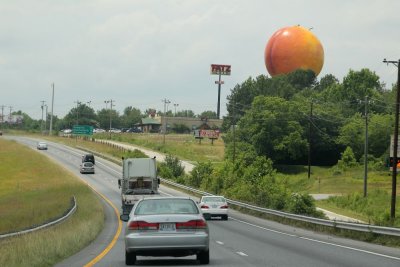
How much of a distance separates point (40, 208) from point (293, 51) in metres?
83.6

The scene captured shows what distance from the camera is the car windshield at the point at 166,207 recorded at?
601 inches

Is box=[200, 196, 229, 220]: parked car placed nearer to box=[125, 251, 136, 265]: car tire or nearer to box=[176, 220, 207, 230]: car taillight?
box=[125, 251, 136, 265]: car tire

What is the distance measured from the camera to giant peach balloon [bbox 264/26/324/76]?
124 meters

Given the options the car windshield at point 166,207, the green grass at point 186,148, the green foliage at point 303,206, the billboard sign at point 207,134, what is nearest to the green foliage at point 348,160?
the green grass at point 186,148

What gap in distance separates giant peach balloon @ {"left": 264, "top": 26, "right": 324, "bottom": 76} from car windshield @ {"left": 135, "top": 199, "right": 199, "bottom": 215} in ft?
362

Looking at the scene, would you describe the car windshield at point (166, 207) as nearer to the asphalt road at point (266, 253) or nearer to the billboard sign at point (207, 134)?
the asphalt road at point (266, 253)

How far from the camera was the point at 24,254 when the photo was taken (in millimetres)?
17266

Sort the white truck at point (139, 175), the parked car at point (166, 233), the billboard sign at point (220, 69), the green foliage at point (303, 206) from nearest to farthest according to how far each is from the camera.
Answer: the parked car at point (166, 233) < the white truck at point (139, 175) < the green foliage at point (303, 206) < the billboard sign at point (220, 69)

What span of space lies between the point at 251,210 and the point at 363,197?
20975mm

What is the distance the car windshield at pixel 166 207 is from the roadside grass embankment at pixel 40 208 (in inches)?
105

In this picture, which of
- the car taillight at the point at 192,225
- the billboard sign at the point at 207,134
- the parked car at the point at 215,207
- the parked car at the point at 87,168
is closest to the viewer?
the car taillight at the point at 192,225

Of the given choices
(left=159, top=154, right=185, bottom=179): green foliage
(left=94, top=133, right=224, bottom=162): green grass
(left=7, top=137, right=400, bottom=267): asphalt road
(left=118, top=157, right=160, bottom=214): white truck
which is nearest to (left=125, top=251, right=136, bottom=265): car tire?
(left=7, top=137, right=400, bottom=267): asphalt road

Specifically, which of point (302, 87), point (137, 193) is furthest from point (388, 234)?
point (302, 87)

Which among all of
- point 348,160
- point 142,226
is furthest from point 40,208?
point 348,160
